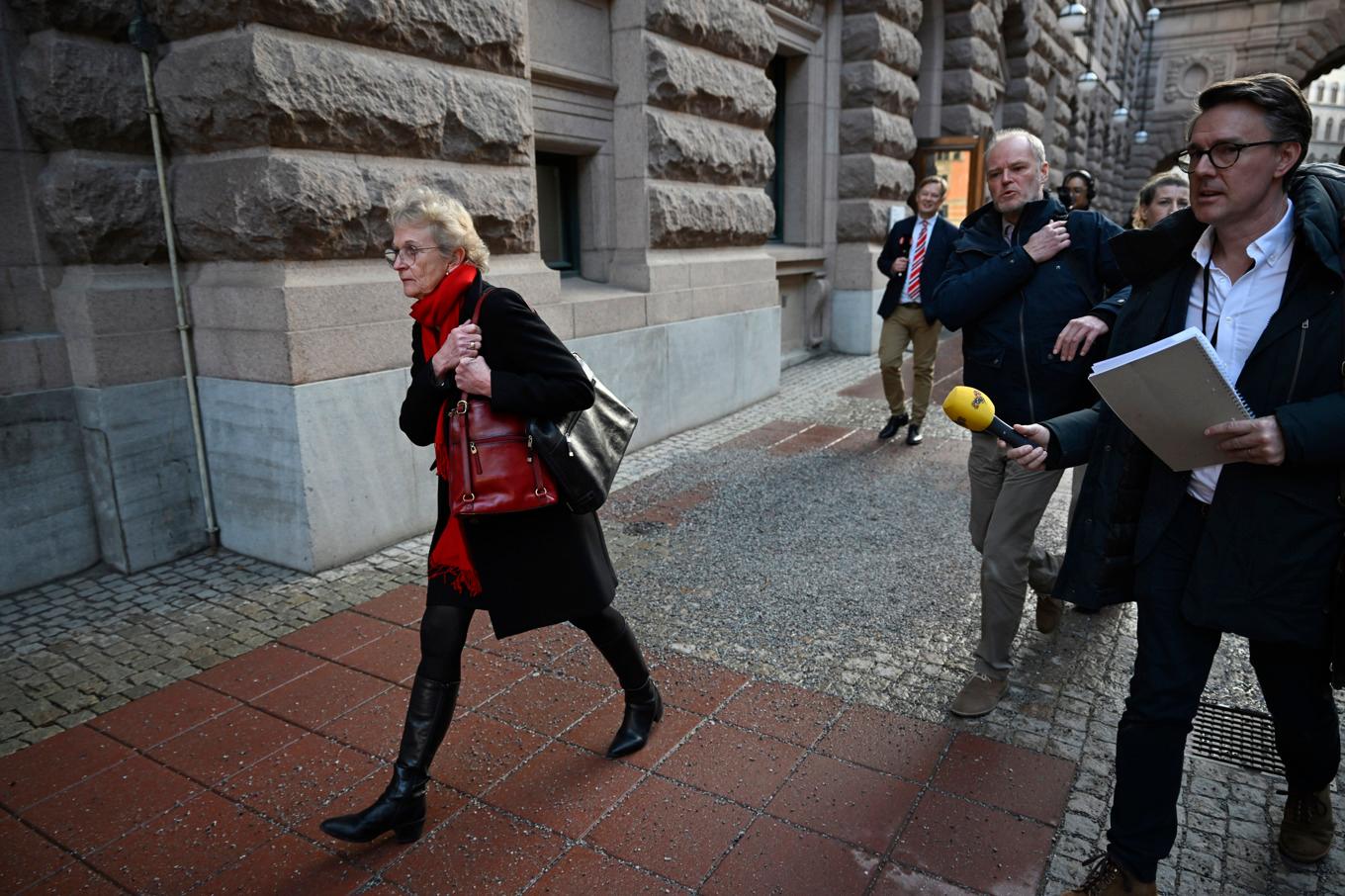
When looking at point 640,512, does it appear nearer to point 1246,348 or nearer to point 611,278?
point 611,278

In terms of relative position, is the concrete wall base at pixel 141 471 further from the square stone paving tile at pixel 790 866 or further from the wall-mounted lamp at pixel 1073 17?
the wall-mounted lamp at pixel 1073 17

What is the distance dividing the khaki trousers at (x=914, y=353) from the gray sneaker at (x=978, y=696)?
423 cm

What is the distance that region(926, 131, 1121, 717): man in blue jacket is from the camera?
11.1 feet

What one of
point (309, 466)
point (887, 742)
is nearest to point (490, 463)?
point (887, 742)

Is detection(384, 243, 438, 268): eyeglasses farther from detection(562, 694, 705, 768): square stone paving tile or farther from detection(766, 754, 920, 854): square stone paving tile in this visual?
detection(766, 754, 920, 854): square stone paving tile

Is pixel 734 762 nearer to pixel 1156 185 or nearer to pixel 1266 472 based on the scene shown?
pixel 1266 472

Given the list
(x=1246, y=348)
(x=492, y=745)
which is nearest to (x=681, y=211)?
(x=492, y=745)

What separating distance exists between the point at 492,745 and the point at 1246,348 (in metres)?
2.55

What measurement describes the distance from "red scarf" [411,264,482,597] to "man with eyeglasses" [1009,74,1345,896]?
1.62 meters

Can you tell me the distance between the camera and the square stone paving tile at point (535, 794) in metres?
2.60

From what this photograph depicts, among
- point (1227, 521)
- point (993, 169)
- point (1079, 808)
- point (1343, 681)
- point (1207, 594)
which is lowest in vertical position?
point (1079, 808)

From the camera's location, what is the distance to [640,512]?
584 centimetres

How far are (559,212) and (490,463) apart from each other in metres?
5.33

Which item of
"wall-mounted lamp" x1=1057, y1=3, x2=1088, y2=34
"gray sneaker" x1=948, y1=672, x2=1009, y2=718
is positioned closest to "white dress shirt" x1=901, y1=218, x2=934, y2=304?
"gray sneaker" x1=948, y1=672, x2=1009, y2=718
